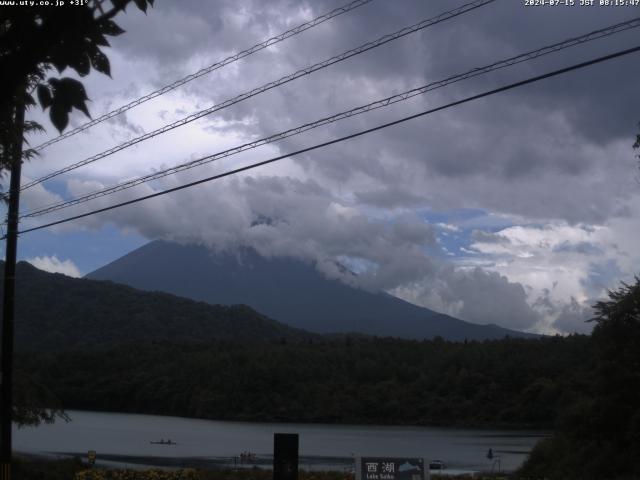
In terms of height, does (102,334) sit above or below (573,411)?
above

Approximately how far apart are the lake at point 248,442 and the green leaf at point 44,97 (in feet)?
147

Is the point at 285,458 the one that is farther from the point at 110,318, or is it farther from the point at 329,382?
the point at 110,318

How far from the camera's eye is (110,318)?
159125mm

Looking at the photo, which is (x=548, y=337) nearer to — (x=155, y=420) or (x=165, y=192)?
(x=155, y=420)

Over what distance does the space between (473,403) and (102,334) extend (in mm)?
75589

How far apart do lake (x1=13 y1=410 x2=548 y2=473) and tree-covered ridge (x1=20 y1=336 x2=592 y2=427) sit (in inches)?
133

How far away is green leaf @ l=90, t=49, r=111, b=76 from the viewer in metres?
4.15

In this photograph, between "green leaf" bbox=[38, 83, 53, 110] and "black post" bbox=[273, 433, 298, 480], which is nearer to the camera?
"green leaf" bbox=[38, 83, 53, 110]

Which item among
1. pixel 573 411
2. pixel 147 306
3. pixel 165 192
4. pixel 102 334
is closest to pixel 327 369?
pixel 102 334

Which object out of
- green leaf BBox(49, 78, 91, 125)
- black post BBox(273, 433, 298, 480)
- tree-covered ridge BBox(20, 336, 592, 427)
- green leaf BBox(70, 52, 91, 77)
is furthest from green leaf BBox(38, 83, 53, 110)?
tree-covered ridge BBox(20, 336, 592, 427)

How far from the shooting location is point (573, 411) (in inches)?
1116

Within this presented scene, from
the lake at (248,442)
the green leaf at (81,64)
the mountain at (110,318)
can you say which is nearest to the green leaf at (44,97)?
the green leaf at (81,64)

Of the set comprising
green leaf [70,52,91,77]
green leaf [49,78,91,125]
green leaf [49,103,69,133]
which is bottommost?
green leaf [49,103,69,133]

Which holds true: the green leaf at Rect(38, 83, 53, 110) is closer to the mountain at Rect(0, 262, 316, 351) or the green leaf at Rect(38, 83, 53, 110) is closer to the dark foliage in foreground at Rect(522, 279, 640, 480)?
the dark foliage in foreground at Rect(522, 279, 640, 480)
